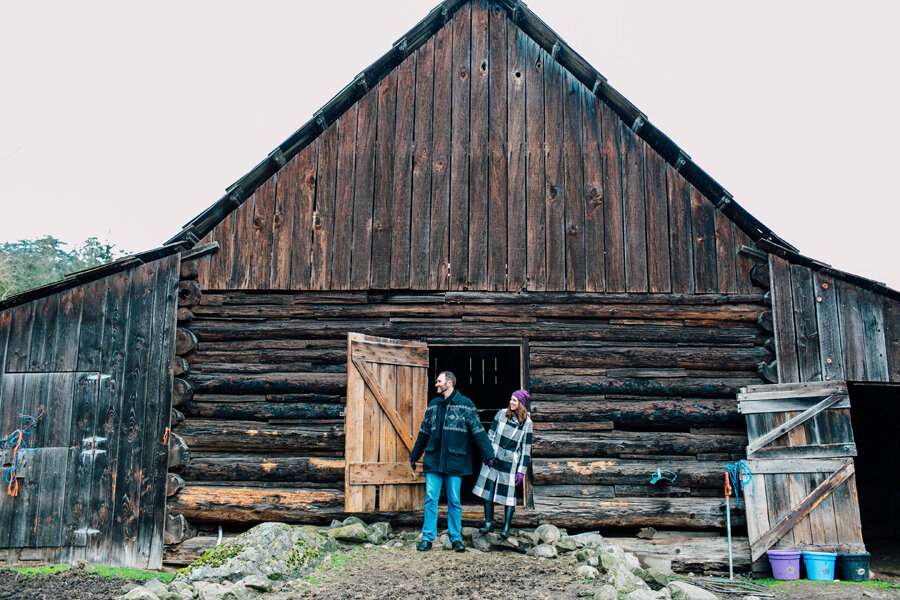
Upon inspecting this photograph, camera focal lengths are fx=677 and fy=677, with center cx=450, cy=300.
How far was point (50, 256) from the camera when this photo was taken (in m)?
33.1

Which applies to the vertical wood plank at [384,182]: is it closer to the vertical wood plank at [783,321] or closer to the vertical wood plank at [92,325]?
the vertical wood plank at [92,325]

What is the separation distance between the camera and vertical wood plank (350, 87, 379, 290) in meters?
8.62

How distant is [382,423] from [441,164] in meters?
3.41

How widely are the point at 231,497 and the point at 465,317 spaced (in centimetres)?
358

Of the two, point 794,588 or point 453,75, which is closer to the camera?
point 794,588

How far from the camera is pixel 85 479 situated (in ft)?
26.7

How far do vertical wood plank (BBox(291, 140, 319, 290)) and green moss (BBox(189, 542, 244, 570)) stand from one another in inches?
129

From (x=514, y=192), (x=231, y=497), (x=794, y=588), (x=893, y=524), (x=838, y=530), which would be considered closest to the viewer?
(x=794, y=588)

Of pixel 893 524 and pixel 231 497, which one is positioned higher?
pixel 231 497

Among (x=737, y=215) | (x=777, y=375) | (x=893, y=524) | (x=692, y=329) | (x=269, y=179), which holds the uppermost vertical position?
(x=269, y=179)

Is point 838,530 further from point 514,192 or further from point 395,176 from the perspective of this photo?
point 395,176

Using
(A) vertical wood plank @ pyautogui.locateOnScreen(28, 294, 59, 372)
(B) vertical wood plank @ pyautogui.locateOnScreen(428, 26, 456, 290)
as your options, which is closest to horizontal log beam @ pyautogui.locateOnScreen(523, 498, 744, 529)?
(B) vertical wood plank @ pyautogui.locateOnScreen(428, 26, 456, 290)

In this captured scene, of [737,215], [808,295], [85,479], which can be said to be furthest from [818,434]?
[85,479]

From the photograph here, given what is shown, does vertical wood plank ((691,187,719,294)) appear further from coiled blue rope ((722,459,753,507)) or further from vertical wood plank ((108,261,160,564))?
vertical wood plank ((108,261,160,564))
